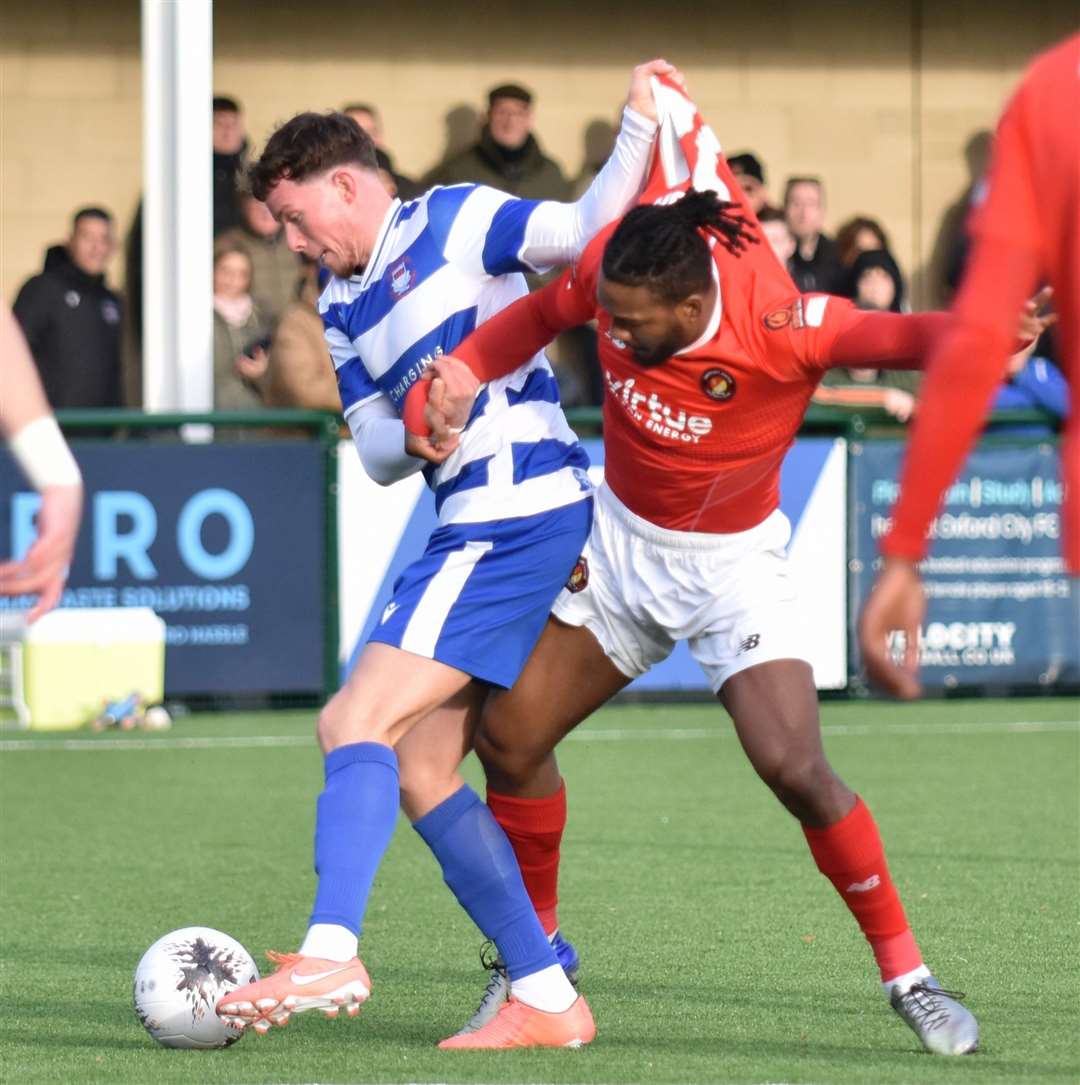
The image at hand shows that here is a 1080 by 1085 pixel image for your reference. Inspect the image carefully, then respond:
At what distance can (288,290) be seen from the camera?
12.8 meters

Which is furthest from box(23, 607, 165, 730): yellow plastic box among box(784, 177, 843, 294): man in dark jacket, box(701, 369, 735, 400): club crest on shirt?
box(701, 369, 735, 400): club crest on shirt

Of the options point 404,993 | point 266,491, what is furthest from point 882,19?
point 404,993

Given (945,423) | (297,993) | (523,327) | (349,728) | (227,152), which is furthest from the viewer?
(227,152)

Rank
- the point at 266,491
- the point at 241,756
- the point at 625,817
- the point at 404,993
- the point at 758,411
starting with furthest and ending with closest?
the point at 266,491 → the point at 241,756 → the point at 625,817 → the point at 404,993 → the point at 758,411

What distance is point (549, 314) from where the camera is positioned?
15.5ft

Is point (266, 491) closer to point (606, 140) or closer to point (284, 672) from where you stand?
point (284, 672)

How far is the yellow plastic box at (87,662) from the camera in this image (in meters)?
11.3

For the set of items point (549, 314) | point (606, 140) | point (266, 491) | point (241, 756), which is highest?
point (606, 140)

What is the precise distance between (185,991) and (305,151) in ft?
5.86

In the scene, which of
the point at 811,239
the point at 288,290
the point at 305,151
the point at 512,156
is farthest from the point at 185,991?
the point at 512,156

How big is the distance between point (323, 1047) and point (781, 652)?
4.16 feet

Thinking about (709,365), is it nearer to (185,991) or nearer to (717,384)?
(717,384)

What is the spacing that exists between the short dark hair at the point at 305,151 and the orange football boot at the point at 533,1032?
1832 millimetres

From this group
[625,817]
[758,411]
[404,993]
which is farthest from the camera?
[625,817]
